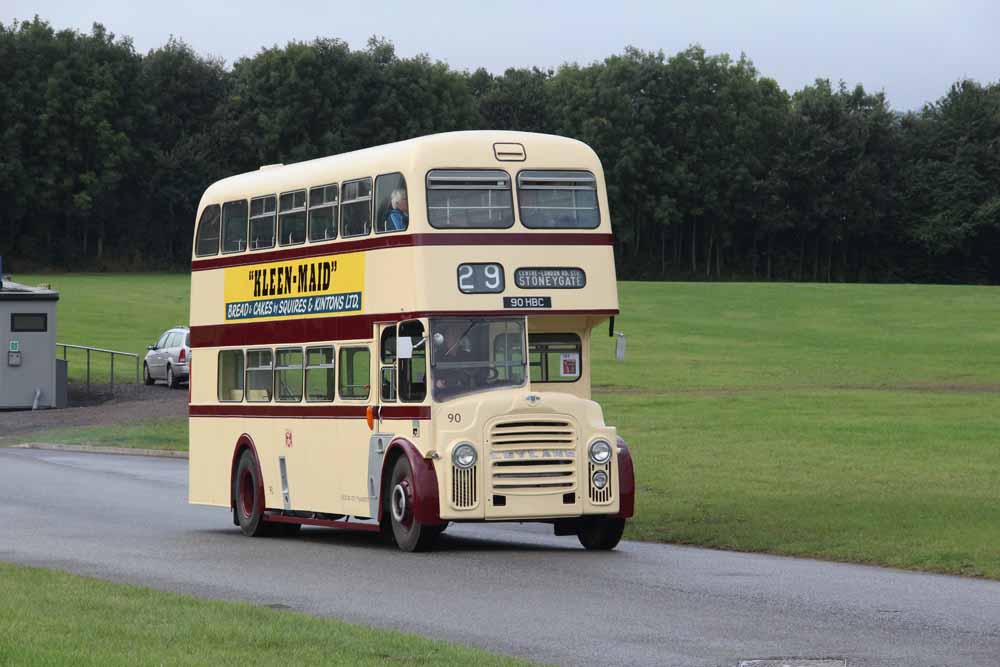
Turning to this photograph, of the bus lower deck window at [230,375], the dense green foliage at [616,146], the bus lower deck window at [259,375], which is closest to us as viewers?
the bus lower deck window at [259,375]

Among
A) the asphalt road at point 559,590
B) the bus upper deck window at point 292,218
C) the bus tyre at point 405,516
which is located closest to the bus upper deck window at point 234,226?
the bus upper deck window at point 292,218

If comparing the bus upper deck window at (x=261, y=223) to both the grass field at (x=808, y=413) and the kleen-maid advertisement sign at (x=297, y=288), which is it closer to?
the kleen-maid advertisement sign at (x=297, y=288)

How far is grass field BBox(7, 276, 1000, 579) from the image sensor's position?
65.3 feet

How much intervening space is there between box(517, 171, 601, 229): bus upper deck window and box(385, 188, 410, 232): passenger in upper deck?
1179 millimetres

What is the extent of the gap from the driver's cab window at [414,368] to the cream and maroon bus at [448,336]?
0.02 metres

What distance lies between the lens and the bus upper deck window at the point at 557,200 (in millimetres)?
18797

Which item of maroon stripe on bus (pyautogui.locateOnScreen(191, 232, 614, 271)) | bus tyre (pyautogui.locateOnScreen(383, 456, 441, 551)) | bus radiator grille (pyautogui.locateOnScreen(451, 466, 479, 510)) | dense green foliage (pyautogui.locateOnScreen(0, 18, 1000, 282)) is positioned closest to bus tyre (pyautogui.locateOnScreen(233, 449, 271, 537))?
maroon stripe on bus (pyautogui.locateOnScreen(191, 232, 614, 271))

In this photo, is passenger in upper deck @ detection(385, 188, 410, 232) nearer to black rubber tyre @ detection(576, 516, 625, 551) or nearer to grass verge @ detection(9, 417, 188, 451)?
black rubber tyre @ detection(576, 516, 625, 551)

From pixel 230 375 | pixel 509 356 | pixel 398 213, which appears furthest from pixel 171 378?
pixel 509 356

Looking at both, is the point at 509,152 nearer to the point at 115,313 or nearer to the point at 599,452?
the point at 599,452

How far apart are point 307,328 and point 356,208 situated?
1805 millimetres

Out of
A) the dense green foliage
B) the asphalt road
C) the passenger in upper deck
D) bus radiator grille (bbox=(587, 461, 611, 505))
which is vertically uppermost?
the dense green foliage

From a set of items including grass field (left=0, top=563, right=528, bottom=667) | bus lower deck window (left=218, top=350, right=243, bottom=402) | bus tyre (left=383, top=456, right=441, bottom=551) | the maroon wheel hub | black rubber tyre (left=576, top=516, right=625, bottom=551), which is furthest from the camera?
bus lower deck window (left=218, top=350, right=243, bottom=402)

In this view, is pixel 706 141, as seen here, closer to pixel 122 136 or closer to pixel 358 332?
pixel 122 136
